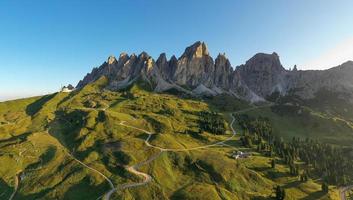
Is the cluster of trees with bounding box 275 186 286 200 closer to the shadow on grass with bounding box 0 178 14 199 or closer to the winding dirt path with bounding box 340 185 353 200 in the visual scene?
the winding dirt path with bounding box 340 185 353 200

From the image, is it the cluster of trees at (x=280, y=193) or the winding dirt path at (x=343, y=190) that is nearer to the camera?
the cluster of trees at (x=280, y=193)

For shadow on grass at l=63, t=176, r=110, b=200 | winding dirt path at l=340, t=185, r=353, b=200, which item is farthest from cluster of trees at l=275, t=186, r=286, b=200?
shadow on grass at l=63, t=176, r=110, b=200

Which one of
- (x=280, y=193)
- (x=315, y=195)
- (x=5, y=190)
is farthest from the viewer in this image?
(x=5, y=190)

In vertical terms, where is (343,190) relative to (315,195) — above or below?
below

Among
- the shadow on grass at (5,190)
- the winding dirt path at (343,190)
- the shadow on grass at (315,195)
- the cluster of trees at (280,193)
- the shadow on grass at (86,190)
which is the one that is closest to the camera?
the cluster of trees at (280,193)

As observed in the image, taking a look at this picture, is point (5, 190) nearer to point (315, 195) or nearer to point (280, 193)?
point (280, 193)

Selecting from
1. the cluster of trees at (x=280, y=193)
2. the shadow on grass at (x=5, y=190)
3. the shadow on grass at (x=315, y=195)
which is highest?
the cluster of trees at (x=280, y=193)

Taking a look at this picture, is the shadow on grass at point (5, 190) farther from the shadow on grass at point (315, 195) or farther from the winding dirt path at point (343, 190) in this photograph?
the winding dirt path at point (343, 190)

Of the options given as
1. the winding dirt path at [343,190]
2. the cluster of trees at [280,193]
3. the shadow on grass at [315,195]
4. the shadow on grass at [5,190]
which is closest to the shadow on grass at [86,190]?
the shadow on grass at [5,190]

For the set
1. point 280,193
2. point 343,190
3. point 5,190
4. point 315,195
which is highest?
point 280,193

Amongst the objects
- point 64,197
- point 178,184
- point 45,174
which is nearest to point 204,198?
point 178,184

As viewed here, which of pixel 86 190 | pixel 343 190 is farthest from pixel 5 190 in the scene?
pixel 343 190
